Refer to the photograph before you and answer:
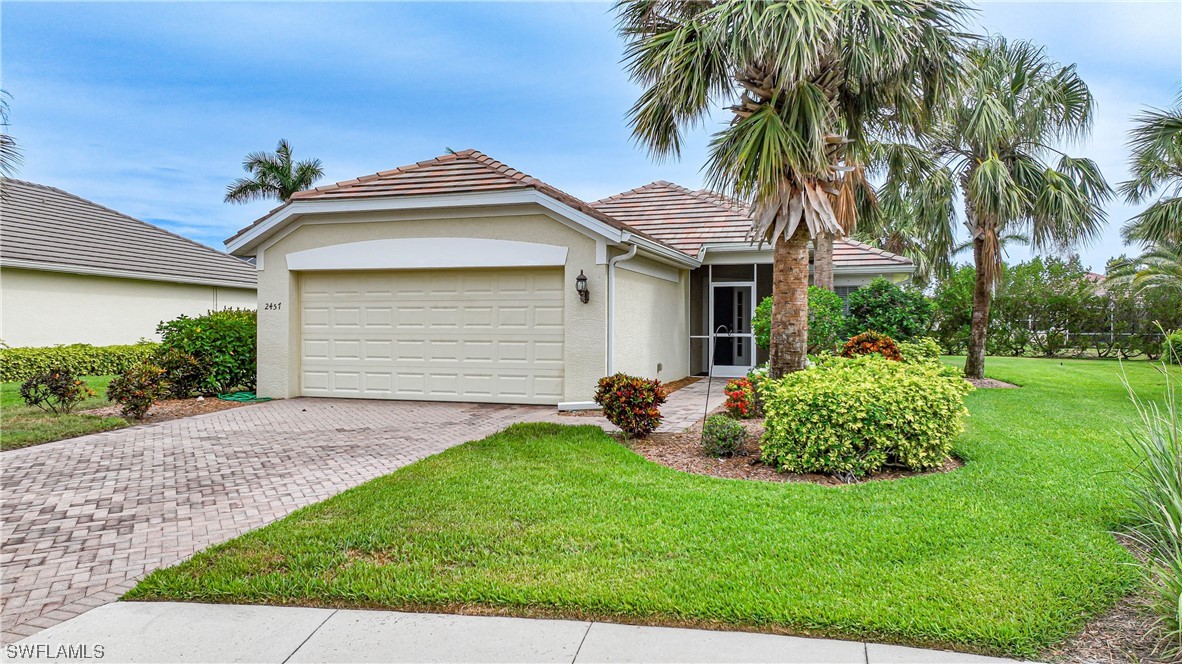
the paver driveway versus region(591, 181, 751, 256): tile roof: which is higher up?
region(591, 181, 751, 256): tile roof

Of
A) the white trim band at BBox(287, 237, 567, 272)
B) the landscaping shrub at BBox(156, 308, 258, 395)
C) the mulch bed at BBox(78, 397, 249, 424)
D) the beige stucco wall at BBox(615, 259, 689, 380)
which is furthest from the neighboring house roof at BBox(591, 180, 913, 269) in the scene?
the mulch bed at BBox(78, 397, 249, 424)

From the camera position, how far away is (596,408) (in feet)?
35.4

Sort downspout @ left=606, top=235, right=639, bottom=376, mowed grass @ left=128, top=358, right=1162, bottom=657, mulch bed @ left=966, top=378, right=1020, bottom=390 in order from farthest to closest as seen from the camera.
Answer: mulch bed @ left=966, top=378, right=1020, bottom=390 → downspout @ left=606, top=235, right=639, bottom=376 → mowed grass @ left=128, top=358, right=1162, bottom=657

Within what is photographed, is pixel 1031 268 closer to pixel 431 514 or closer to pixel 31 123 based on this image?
pixel 431 514

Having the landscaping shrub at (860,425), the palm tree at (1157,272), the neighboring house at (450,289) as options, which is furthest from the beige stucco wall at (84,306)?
the palm tree at (1157,272)

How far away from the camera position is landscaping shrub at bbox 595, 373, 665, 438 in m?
8.24

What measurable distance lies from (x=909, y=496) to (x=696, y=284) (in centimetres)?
1116

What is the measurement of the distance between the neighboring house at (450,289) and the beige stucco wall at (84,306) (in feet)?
25.3

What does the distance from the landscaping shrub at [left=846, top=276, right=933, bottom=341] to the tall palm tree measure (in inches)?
72.4

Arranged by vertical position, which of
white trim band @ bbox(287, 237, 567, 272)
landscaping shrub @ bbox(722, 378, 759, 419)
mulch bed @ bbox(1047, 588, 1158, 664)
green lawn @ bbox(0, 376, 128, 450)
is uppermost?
white trim band @ bbox(287, 237, 567, 272)

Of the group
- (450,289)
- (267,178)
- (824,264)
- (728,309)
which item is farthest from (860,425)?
(267,178)

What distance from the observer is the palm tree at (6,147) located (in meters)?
9.31

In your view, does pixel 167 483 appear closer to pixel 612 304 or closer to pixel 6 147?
pixel 612 304

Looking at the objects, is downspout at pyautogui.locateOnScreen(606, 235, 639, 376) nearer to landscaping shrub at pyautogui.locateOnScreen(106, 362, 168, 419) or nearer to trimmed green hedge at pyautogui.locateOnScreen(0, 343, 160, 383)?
landscaping shrub at pyautogui.locateOnScreen(106, 362, 168, 419)
